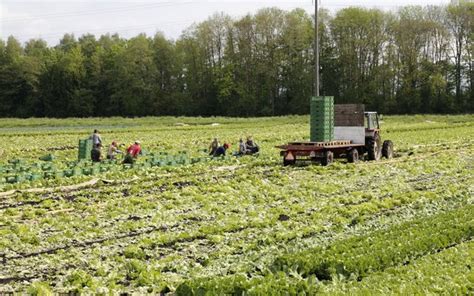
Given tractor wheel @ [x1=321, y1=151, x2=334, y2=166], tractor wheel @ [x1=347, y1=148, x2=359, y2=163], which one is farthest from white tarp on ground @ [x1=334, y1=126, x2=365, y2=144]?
tractor wheel @ [x1=321, y1=151, x2=334, y2=166]

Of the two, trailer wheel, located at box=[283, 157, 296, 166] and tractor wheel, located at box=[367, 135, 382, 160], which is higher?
tractor wheel, located at box=[367, 135, 382, 160]

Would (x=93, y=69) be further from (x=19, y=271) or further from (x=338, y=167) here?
(x=19, y=271)

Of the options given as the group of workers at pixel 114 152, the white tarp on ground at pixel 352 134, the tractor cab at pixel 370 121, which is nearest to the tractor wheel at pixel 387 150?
the tractor cab at pixel 370 121

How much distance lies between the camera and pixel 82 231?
48.7ft

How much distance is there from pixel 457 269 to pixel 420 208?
22.9 feet

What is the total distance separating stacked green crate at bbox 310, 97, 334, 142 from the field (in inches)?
72.4

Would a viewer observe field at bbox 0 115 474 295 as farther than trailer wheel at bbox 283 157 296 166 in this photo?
No

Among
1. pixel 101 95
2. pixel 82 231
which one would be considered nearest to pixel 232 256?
pixel 82 231

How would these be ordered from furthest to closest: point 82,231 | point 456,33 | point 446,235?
point 456,33, point 82,231, point 446,235

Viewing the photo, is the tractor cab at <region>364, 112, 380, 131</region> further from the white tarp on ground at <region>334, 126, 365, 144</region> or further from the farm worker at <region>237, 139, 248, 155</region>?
the farm worker at <region>237, 139, 248, 155</region>

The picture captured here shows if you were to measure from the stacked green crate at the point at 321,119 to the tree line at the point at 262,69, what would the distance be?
5726 centimetres

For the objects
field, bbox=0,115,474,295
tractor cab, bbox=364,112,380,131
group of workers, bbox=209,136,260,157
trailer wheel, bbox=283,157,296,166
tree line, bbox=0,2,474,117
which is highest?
tree line, bbox=0,2,474,117

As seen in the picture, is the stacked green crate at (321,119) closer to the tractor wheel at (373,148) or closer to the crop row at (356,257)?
the tractor wheel at (373,148)

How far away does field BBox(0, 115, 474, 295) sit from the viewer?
10.7 m
